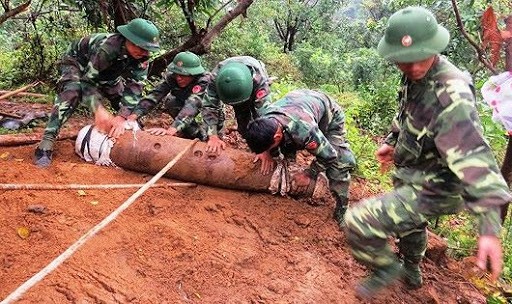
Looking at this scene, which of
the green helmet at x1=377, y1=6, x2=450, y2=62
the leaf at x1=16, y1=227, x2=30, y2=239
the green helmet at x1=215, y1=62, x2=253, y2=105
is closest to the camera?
the green helmet at x1=377, y1=6, x2=450, y2=62

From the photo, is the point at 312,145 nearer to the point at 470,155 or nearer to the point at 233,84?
the point at 233,84

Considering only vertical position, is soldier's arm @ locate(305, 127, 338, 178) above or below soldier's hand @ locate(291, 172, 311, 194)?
above

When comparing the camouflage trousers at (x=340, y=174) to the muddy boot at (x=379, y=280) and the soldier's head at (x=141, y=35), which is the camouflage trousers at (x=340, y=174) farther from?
the soldier's head at (x=141, y=35)

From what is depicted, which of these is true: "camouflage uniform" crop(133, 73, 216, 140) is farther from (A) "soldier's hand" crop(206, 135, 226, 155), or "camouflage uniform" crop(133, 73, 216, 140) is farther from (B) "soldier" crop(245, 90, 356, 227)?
(B) "soldier" crop(245, 90, 356, 227)

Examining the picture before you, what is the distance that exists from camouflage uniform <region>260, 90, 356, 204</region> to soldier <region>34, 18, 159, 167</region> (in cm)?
135

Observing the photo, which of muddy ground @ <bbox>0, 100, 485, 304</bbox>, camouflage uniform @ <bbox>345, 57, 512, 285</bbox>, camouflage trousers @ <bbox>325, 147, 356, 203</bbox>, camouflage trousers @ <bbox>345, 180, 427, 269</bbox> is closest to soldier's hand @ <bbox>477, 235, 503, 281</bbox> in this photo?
camouflage uniform @ <bbox>345, 57, 512, 285</bbox>

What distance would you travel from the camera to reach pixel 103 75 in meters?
4.93

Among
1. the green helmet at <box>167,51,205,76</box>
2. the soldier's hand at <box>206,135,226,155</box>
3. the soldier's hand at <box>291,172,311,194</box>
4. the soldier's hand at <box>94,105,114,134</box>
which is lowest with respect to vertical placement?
the soldier's hand at <box>291,172,311,194</box>

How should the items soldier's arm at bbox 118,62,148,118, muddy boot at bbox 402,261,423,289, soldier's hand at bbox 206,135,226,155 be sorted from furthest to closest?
soldier's arm at bbox 118,62,148,118 < soldier's hand at bbox 206,135,226,155 < muddy boot at bbox 402,261,423,289

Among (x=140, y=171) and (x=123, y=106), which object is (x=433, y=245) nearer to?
(x=140, y=171)

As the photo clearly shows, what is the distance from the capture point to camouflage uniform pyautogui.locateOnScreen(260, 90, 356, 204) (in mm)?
3842

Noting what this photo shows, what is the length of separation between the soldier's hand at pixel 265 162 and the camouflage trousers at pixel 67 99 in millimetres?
1648

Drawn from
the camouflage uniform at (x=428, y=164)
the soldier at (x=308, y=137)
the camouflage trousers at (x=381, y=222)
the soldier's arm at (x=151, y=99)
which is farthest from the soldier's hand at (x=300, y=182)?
the soldier's arm at (x=151, y=99)

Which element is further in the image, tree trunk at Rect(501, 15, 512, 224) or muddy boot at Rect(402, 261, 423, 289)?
muddy boot at Rect(402, 261, 423, 289)
